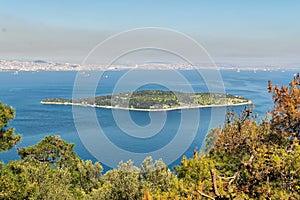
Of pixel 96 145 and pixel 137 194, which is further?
pixel 96 145

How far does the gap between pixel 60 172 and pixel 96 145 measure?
410 centimetres

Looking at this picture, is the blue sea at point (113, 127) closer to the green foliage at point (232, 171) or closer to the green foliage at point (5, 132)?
the green foliage at point (232, 171)

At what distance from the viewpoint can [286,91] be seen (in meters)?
8.42

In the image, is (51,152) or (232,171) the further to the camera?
(51,152)

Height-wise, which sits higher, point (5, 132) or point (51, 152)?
point (5, 132)

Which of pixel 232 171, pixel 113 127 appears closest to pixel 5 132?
pixel 232 171

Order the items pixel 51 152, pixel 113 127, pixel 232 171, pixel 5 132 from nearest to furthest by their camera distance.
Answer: pixel 5 132 < pixel 232 171 < pixel 51 152 < pixel 113 127

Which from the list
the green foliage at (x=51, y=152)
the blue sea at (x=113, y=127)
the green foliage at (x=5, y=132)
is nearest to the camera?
the green foliage at (x=5, y=132)

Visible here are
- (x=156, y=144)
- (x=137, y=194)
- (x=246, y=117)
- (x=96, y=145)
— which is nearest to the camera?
(x=246, y=117)

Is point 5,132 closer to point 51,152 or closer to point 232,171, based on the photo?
point 232,171

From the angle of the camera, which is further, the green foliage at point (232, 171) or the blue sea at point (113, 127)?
the blue sea at point (113, 127)

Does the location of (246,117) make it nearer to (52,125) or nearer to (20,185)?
(20,185)

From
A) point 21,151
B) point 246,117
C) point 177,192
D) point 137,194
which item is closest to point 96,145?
point 21,151

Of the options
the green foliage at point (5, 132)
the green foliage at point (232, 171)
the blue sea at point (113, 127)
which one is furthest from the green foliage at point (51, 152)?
the green foliage at point (5, 132)
